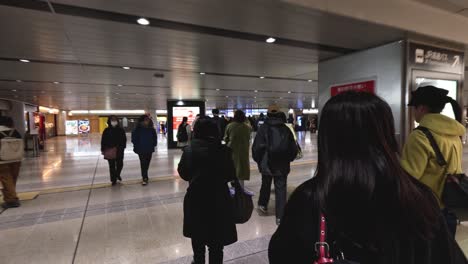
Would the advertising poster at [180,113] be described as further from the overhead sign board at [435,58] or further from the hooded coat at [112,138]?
the overhead sign board at [435,58]

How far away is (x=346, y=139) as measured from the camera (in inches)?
30.8

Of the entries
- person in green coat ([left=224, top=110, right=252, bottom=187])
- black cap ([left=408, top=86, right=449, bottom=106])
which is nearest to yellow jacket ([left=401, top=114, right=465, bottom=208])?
black cap ([left=408, top=86, right=449, bottom=106])

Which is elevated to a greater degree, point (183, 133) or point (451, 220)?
point (183, 133)

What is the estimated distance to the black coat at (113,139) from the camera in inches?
231

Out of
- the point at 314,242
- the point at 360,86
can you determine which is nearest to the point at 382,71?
the point at 360,86

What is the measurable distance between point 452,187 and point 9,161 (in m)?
5.90

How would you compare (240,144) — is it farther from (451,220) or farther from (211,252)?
(451,220)

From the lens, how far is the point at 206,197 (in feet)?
7.25

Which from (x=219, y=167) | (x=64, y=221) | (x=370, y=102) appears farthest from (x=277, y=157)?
(x=64, y=221)

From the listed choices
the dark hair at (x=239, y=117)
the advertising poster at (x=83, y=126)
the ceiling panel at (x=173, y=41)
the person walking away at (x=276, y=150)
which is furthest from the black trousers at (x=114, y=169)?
the advertising poster at (x=83, y=126)

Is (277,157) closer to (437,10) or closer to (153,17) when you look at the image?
(153,17)

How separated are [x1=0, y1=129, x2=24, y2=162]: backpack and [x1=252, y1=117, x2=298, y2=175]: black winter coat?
13.5 feet

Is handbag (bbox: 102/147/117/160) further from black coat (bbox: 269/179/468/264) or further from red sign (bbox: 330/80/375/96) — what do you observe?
black coat (bbox: 269/179/468/264)

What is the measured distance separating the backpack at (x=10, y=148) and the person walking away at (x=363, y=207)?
5279 mm
